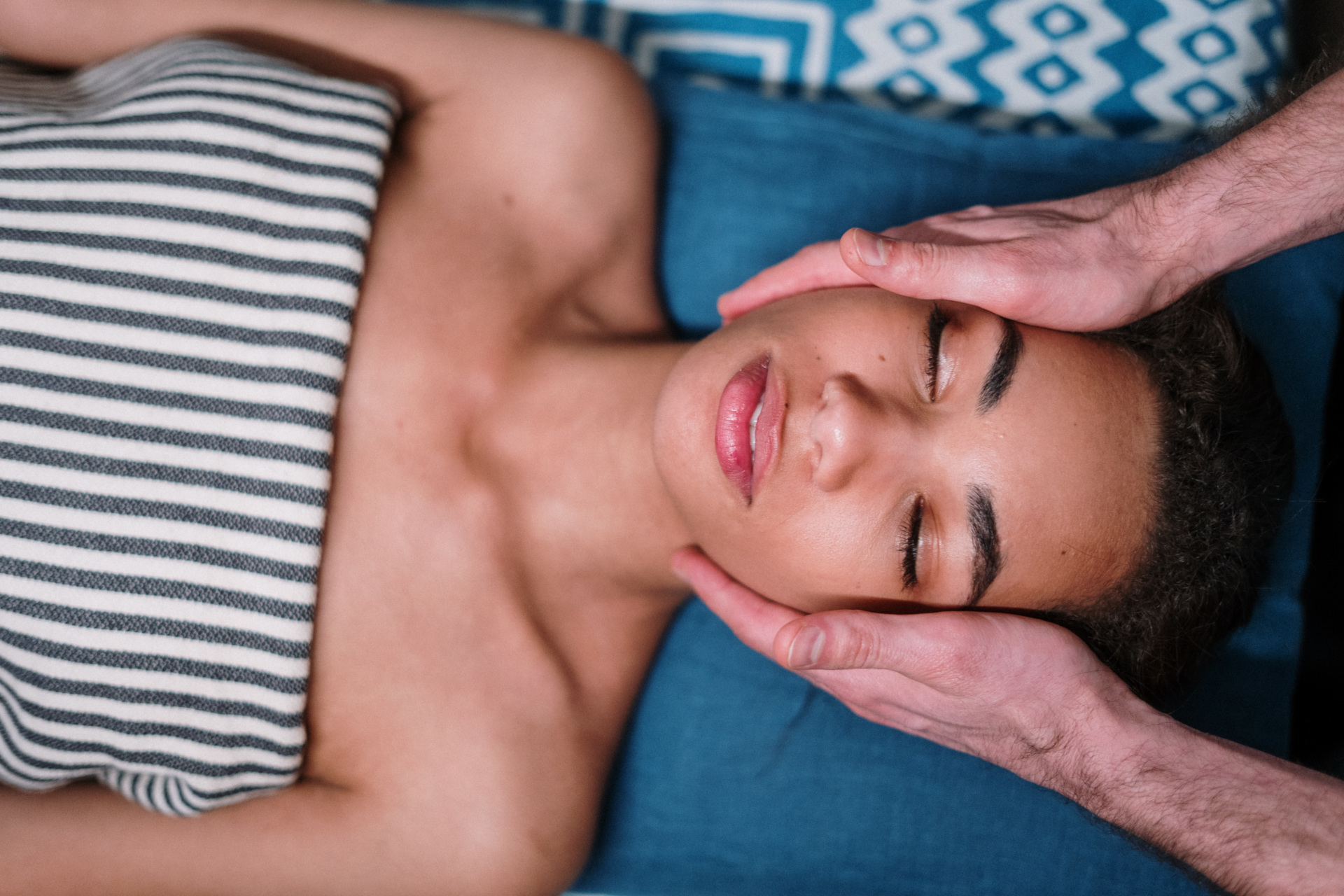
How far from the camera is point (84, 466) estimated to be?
1.28 metres

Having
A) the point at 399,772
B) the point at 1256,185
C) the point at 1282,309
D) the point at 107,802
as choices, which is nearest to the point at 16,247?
the point at 107,802

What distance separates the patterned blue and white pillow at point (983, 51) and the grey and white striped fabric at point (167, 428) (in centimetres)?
95

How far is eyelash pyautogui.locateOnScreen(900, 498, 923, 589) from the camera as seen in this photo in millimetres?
1174

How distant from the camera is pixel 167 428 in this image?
4.31 feet

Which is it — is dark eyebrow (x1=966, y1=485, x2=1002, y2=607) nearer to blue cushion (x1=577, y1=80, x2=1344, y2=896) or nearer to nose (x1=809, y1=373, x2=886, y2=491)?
nose (x1=809, y1=373, x2=886, y2=491)

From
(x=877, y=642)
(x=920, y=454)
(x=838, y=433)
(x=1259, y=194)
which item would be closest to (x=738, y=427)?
(x=838, y=433)

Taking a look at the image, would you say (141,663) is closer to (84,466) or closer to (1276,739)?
(84,466)

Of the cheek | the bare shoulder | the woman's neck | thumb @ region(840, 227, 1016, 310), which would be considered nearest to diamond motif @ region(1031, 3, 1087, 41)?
the bare shoulder

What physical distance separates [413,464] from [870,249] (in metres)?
0.86

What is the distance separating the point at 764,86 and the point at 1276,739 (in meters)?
1.78

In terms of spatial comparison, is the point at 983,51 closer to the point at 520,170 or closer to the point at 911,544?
the point at 520,170

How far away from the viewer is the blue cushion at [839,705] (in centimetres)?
168

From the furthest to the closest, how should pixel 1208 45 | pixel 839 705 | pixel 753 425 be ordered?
pixel 1208 45, pixel 839 705, pixel 753 425

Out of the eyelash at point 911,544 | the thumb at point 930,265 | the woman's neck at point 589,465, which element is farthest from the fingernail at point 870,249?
the woman's neck at point 589,465
